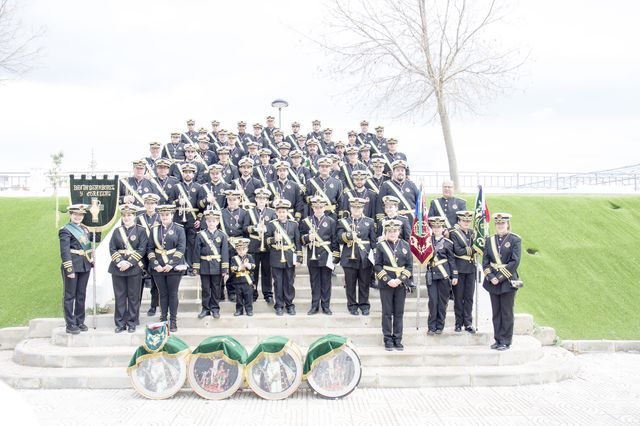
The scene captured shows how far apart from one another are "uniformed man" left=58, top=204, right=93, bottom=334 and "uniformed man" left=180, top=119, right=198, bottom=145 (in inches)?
192

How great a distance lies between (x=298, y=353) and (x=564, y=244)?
28.1 feet

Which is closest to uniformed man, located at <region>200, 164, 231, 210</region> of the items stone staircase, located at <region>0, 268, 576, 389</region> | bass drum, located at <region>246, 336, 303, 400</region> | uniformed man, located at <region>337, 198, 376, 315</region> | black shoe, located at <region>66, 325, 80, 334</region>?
stone staircase, located at <region>0, 268, 576, 389</region>

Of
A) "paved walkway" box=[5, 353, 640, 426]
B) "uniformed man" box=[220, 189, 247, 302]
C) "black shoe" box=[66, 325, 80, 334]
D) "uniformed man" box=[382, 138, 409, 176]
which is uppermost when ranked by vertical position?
"uniformed man" box=[382, 138, 409, 176]

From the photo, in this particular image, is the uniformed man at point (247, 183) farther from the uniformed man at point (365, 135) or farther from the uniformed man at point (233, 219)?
the uniformed man at point (365, 135)


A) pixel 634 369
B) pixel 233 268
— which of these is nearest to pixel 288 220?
pixel 233 268

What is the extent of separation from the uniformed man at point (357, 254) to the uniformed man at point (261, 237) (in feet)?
4.21

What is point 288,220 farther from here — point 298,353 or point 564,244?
point 564,244

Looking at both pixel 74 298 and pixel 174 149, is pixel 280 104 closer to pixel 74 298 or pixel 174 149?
pixel 174 149

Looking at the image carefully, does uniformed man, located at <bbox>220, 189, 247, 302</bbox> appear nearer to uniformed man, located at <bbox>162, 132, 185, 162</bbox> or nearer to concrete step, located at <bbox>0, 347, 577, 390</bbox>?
concrete step, located at <bbox>0, 347, 577, 390</bbox>

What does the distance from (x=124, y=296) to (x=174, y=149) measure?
508cm

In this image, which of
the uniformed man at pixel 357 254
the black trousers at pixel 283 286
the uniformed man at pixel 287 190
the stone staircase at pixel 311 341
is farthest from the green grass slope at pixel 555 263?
the uniformed man at pixel 287 190

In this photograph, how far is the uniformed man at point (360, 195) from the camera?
10.7m

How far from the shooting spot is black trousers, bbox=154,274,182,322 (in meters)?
9.16

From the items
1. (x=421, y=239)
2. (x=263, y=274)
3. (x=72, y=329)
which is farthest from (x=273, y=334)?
(x=72, y=329)
